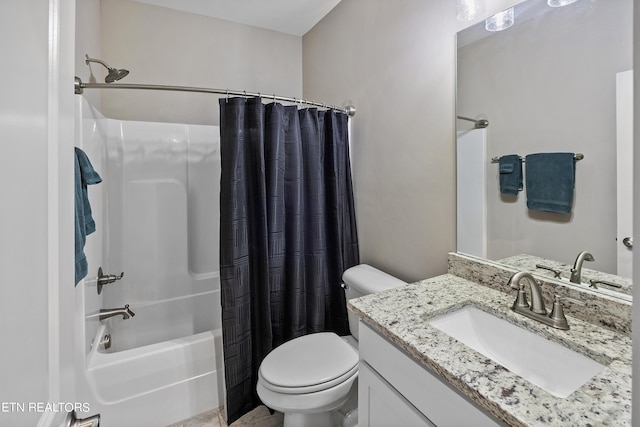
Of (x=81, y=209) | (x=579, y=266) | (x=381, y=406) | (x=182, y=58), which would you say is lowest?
(x=381, y=406)

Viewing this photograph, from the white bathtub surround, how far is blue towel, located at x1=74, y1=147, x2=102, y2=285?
0.34 meters

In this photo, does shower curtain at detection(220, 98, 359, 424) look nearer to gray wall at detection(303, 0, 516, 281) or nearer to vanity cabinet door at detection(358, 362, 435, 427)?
gray wall at detection(303, 0, 516, 281)

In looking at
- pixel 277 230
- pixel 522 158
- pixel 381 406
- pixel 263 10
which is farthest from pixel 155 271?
pixel 522 158

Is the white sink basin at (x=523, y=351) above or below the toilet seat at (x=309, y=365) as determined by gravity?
above

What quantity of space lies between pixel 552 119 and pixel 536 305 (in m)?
0.64

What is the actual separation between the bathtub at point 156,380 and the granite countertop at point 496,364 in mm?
1078

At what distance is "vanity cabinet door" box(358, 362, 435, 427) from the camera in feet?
2.66

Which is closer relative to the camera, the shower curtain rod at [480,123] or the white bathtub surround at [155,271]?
the shower curtain rod at [480,123]

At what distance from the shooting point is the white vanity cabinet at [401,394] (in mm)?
701

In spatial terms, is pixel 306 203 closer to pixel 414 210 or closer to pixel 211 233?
pixel 414 210

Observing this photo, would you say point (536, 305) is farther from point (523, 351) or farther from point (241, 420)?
point (241, 420)

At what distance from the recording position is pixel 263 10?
2186 mm

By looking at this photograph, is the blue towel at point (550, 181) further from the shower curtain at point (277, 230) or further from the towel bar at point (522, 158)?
the shower curtain at point (277, 230)

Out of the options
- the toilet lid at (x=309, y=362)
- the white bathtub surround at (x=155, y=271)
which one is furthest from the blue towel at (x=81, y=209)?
the toilet lid at (x=309, y=362)
